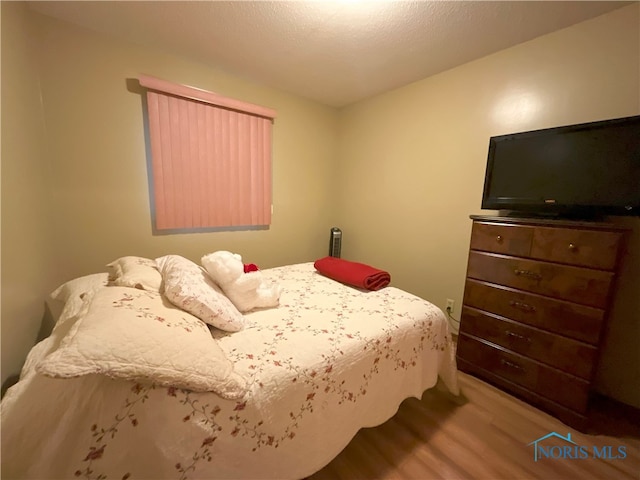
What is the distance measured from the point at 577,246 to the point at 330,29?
197 cm

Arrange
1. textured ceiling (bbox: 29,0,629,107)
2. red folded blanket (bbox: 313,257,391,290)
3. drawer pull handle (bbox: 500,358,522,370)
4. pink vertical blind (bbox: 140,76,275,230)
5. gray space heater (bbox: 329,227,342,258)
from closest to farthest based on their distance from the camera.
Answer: textured ceiling (bbox: 29,0,629,107) < drawer pull handle (bbox: 500,358,522,370) < red folded blanket (bbox: 313,257,391,290) < pink vertical blind (bbox: 140,76,275,230) < gray space heater (bbox: 329,227,342,258)

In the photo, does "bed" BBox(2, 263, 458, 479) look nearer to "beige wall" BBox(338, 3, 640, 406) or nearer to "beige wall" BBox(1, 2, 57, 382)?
"beige wall" BBox(1, 2, 57, 382)

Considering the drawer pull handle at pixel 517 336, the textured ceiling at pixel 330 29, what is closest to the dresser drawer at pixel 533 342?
the drawer pull handle at pixel 517 336

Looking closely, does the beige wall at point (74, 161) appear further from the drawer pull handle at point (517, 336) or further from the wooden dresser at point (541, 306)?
the drawer pull handle at point (517, 336)

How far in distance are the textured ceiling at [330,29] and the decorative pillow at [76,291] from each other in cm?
164

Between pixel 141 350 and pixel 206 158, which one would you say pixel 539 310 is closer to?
pixel 141 350

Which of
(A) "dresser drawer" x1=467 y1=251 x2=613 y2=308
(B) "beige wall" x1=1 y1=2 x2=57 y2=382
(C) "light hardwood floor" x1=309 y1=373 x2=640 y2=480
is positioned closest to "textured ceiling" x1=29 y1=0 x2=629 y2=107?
(B) "beige wall" x1=1 y1=2 x2=57 y2=382

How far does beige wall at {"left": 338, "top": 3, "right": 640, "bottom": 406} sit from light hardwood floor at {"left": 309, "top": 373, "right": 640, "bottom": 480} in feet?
1.62

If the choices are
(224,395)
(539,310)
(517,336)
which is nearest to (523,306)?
(539,310)

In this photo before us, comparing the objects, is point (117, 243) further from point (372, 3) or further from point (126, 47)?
point (372, 3)

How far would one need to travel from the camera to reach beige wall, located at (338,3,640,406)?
148 centimetres

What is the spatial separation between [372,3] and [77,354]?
6.69 feet

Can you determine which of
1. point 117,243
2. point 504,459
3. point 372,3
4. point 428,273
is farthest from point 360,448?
point 372,3

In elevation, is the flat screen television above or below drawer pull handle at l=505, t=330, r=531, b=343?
above
